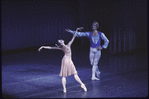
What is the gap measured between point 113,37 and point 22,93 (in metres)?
7.02

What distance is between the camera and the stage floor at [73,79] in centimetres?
634

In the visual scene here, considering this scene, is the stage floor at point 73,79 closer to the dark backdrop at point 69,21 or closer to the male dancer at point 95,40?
the male dancer at point 95,40

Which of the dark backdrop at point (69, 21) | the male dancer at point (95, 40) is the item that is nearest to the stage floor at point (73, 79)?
the male dancer at point (95, 40)

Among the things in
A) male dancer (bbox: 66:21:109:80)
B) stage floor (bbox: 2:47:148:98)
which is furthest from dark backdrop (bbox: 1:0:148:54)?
male dancer (bbox: 66:21:109:80)

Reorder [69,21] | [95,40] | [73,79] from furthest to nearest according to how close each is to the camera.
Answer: [69,21] → [73,79] → [95,40]

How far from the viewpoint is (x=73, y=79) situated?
7.79 meters

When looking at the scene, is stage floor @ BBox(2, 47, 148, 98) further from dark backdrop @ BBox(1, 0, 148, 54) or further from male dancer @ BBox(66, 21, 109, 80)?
dark backdrop @ BBox(1, 0, 148, 54)

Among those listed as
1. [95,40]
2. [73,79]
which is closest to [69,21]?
[73,79]

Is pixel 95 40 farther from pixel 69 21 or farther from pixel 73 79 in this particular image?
pixel 69 21

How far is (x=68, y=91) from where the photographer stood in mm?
6477

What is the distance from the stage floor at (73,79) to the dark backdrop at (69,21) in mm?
1630

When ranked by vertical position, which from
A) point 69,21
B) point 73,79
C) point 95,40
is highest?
point 69,21

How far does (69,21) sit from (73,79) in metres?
10.2

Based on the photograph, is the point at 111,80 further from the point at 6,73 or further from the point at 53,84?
the point at 6,73
